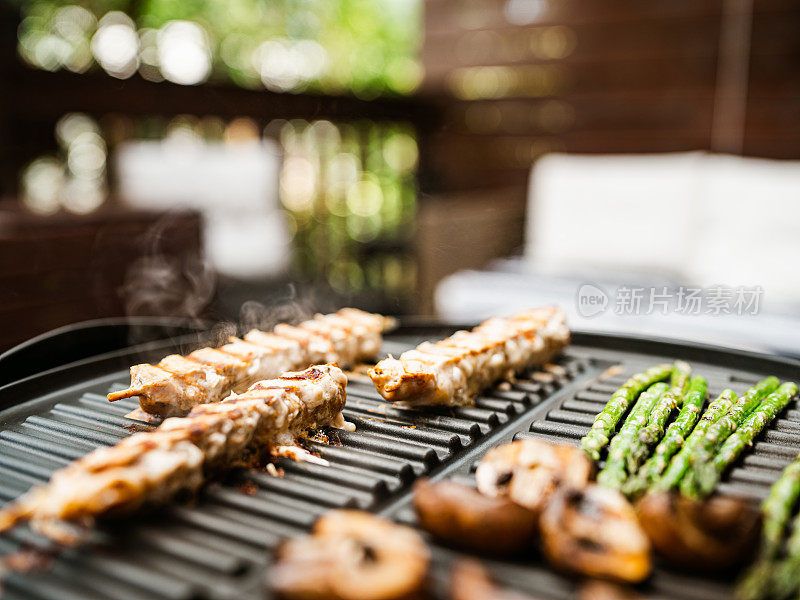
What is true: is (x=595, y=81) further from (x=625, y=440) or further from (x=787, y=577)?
(x=787, y=577)

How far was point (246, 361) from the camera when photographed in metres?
2.49

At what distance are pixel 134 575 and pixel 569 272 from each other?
5.69 metres

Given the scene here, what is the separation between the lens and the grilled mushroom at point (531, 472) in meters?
1.71

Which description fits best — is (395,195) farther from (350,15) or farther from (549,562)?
(549,562)

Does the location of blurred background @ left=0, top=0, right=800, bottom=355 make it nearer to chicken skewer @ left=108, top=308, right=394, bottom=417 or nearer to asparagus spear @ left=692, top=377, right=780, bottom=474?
asparagus spear @ left=692, top=377, right=780, bottom=474

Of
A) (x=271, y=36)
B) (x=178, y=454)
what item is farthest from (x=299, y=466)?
(x=271, y=36)

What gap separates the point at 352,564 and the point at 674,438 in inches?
46.8

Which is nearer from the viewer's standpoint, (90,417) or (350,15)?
(90,417)

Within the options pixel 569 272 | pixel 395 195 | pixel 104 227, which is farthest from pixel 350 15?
pixel 104 227

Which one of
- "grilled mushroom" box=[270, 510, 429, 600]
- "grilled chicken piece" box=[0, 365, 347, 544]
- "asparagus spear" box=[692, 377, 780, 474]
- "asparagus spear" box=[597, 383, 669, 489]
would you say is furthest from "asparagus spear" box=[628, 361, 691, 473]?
"grilled chicken piece" box=[0, 365, 347, 544]

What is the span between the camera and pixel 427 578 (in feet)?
4.73

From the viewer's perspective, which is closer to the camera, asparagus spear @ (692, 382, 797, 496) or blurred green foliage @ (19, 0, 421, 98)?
asparagus spear @ (692, 382, 797, 496)

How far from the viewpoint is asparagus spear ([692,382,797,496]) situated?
183 centimetres

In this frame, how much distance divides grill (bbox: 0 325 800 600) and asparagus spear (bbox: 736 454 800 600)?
78 millimetres
